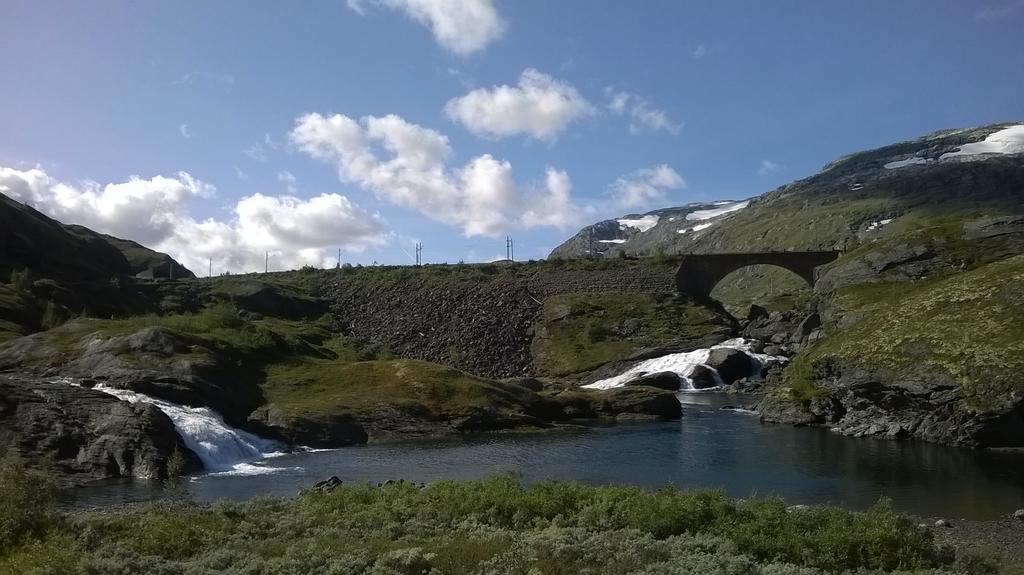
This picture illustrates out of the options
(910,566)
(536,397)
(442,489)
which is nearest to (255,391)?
(536,397)

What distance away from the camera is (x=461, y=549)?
18672 millimetres

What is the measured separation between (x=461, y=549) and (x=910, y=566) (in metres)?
11.0

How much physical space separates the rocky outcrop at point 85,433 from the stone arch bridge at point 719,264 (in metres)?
93.8

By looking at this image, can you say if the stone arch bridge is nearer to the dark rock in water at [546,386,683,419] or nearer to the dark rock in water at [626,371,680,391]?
the dark rock in water at [626,371,680,391]

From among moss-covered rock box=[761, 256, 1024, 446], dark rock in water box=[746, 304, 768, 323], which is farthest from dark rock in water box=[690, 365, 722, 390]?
dark rock in water box=[746, 304, 768, 323]

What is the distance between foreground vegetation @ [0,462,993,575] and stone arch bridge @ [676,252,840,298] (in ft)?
343

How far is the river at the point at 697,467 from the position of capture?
36.8m

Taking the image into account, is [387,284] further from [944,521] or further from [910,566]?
[910,566]

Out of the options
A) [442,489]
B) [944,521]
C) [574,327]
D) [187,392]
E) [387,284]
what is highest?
[387,284]

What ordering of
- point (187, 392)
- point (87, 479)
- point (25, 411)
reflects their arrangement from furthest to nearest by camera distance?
point (187, 392) → point (25, 411) → point (87, 479)

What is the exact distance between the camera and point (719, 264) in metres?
130

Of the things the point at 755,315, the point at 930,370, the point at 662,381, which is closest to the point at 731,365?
the point at 662,381

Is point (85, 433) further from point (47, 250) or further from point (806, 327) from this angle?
point (806, 327)

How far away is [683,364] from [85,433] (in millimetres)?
69304
